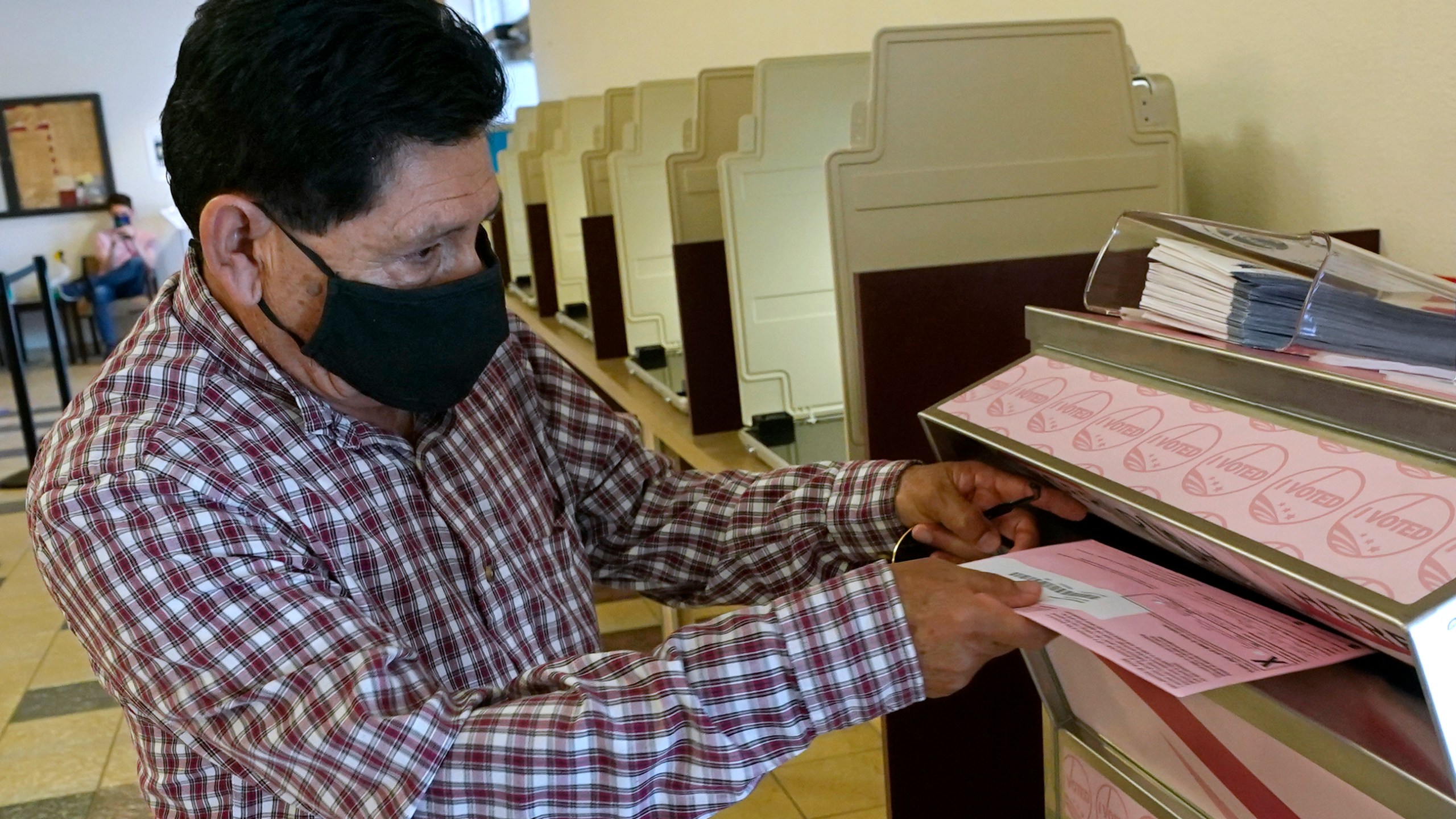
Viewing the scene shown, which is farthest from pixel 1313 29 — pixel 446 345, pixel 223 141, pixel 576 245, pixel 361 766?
pixel 576 245

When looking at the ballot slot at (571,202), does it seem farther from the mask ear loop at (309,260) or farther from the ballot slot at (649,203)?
the mask ear loop at (309,260)

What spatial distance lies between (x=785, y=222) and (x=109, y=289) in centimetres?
989

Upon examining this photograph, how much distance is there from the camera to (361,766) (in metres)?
0.95

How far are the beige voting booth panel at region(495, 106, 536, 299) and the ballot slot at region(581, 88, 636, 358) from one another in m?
1.23

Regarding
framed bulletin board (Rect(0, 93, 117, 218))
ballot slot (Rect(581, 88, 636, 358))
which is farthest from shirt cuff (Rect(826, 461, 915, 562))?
framed bulletin board (Rect(0, 93, 117, 218))

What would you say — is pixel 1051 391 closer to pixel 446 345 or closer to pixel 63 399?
pixel 446 345

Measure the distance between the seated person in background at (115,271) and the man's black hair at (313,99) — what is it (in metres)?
10.3

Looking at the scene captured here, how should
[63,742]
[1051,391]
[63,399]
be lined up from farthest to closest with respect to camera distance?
[63,399] < [63,742] < [1051,391]

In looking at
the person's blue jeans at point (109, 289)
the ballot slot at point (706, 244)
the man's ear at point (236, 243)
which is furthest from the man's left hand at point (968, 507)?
the person's blue jeans at point (109, 289)

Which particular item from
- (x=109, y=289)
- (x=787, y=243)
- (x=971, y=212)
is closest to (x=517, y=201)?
(x=787, y=243)

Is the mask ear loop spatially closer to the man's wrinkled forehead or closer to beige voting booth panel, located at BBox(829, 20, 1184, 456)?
the man's wrinkled forehead

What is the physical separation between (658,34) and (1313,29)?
354 centimetres

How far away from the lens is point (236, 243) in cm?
116

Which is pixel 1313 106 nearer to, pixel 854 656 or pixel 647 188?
pixel 854 656
